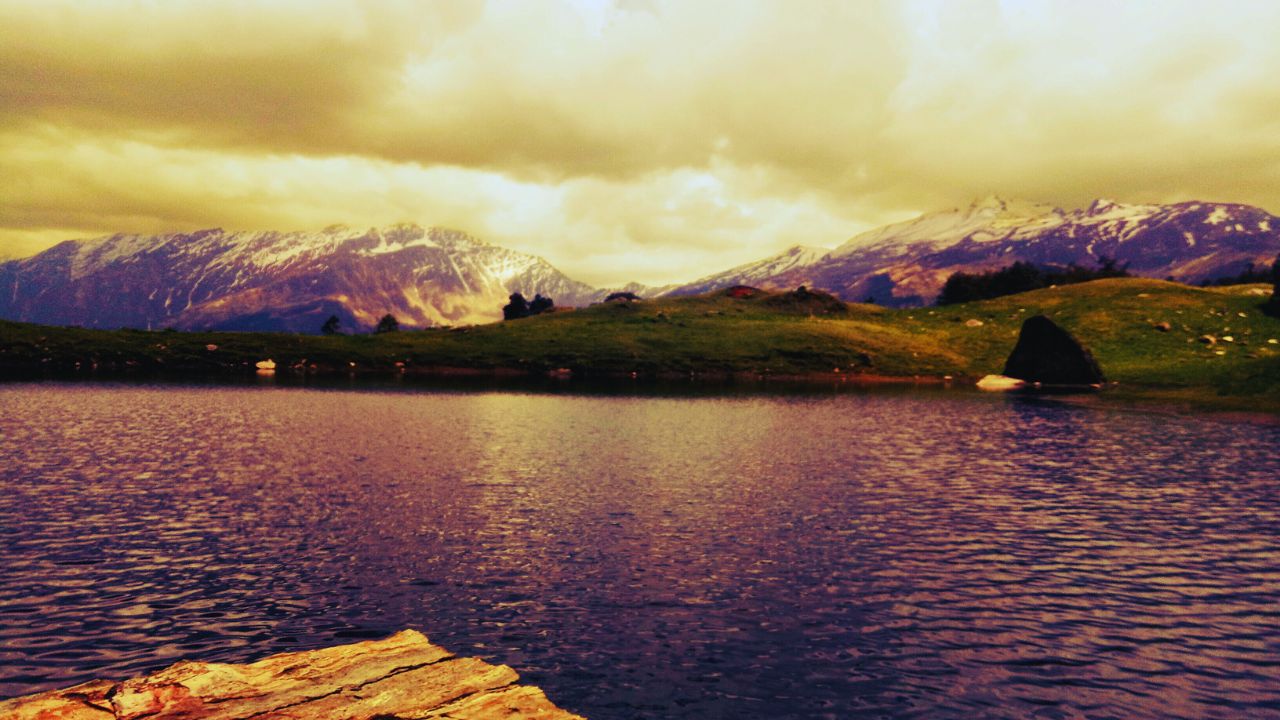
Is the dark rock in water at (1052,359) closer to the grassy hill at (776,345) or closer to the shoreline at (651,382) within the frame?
the shoreline at (651,382)

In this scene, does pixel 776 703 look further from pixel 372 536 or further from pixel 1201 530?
pixel 1201 530

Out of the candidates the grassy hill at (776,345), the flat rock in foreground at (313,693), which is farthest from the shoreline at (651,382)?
the flat rock in foreground at (313,693)

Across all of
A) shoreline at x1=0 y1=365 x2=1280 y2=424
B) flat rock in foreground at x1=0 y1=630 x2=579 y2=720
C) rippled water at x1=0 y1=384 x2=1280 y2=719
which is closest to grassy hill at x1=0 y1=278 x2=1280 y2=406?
shoreline at x1=0 y1=365 x2=1280 y2=424

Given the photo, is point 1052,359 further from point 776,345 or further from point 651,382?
point 651,382

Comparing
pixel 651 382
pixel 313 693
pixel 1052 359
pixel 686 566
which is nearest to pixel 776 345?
pixel 651 382

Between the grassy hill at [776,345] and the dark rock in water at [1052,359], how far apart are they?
696 centimetres

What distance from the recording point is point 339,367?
127 m

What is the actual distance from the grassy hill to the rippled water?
80.2m

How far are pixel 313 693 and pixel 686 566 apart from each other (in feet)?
42.6

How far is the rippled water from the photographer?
1524cm

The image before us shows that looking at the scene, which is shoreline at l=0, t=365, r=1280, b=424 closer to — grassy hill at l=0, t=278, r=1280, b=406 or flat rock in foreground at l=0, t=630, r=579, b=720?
grassy hill at l=0, t=278, r=1280, b=406

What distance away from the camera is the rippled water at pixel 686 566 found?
15.2 m

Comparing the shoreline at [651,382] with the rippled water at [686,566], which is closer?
the rippled water at [686,566]

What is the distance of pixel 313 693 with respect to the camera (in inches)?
454
